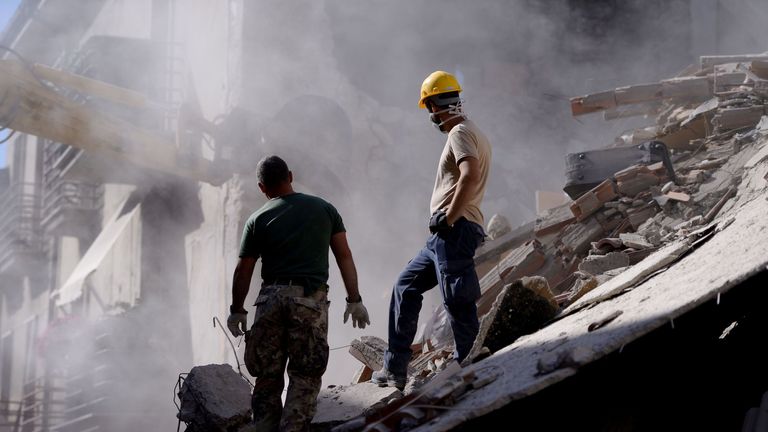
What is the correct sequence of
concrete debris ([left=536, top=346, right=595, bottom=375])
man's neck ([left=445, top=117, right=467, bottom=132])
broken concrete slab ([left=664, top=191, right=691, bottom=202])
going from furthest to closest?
1. broken concrete slab ([left=664, top=191, right=691, bottom=202])
2. man's neck ([left=445, top=117, right=467, bottom=132])
3. concrete debris ([left=536, top=346, right=595, bottom=375])

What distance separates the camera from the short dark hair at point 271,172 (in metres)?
4.29

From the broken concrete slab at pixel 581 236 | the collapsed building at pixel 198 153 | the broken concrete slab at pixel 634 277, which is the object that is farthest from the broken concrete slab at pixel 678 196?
the broken concrete slab at pixel 634 277

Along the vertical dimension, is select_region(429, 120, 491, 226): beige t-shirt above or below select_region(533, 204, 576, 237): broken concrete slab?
above

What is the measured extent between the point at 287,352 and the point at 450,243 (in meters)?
1.02

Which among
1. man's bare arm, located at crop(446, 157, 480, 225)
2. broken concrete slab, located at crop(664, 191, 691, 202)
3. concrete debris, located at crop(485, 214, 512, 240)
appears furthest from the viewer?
concrete debris, located at crop(485, 214, 512, 240)

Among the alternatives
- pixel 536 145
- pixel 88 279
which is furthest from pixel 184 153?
pixel 536 145

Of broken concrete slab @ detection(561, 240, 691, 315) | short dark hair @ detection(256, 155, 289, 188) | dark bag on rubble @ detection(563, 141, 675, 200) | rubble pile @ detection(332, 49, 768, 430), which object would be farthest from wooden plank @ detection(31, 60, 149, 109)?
broken concrete slab @ detection(561, 240, 691, 315)

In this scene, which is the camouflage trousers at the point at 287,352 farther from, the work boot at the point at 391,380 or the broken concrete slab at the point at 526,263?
the broken concrete slab at the point at 526,263

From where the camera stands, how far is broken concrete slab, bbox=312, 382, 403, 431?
4293 mm

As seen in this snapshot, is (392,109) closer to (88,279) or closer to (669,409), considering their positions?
(88,279)

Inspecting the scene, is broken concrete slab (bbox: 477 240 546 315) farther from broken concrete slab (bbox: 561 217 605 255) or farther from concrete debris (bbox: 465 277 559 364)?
concrete debris (bbox: 465 277 559 364)

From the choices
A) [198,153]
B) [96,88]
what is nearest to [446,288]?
[198,153]

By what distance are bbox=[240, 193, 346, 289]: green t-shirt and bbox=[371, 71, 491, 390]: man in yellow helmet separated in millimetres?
543

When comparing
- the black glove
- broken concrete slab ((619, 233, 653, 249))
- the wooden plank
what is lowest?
broken concrete slab ((619, 233, 653, 249))
